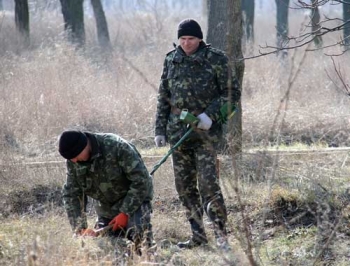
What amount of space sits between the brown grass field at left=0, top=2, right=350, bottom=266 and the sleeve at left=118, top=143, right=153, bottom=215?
406 mm

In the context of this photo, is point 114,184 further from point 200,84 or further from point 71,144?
point 200,84

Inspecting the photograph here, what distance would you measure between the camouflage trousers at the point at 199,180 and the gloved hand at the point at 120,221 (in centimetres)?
52

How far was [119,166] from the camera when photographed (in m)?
5.28

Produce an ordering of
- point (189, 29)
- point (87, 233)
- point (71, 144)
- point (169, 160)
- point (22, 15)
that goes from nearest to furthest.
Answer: point (71, 144) < point (87, 233) < point (189, 29) < point (169, 160) < point (22, 15)

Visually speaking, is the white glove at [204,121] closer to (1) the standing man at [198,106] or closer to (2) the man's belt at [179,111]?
(1) the standing man at [198,106]

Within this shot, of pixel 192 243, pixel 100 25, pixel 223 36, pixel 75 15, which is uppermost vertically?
pixel 75 15

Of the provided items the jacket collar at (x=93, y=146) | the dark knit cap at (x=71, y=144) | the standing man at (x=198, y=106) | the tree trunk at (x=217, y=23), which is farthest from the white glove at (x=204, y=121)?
the tree trunk at (x=217, y=23)

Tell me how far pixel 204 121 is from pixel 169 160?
2409mm

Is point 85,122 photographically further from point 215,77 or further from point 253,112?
point 215,77

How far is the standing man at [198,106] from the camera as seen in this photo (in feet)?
18.2

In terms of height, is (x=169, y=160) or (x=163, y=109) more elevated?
(x=163, y=109)

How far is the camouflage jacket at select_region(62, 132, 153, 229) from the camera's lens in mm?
5207

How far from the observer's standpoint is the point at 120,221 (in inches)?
205

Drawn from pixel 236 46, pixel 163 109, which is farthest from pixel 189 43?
pixel 236 46
